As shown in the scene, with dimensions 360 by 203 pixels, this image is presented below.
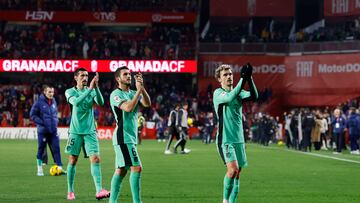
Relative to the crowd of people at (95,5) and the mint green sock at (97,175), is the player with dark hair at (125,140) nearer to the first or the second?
the mint green sock at (97,175)

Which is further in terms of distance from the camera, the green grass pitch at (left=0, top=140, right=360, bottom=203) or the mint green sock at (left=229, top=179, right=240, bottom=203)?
the green grass pitch at (left=0, top=140, right=360, bottom=203)

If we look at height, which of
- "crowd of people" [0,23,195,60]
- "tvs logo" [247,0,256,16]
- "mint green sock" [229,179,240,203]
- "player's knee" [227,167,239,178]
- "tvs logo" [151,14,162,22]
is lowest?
"mint green sock" [229,179,240,203]

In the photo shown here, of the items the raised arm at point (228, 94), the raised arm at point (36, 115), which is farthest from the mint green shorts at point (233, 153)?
the raised arm at point (36, 115)

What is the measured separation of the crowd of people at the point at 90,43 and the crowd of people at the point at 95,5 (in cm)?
151

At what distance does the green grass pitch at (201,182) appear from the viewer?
15.6 m

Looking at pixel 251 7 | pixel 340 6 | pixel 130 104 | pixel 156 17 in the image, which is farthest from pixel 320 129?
pixel 130 104

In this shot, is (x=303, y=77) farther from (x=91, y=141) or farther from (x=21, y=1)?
(x=91, y=141)

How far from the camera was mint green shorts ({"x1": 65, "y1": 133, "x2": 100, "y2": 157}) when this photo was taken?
51.0 feet

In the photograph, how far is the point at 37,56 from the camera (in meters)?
57.5

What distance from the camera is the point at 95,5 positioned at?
61531 mm

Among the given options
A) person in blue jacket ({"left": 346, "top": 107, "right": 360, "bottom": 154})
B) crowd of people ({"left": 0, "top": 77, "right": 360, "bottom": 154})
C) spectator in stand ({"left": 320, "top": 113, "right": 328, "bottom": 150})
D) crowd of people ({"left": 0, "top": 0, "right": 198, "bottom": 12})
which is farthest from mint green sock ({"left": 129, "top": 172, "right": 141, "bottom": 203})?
crowd of people ({"left": 0, "top": 0, "right": 198, "bottom": 12})

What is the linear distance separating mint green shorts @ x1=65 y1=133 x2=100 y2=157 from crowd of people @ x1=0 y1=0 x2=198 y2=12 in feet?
151

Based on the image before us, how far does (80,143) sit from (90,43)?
44.4 m

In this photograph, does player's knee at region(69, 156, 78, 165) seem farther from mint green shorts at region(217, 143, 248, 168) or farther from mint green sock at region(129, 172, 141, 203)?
mint green shorts at region(217, 143, 248, 168)
